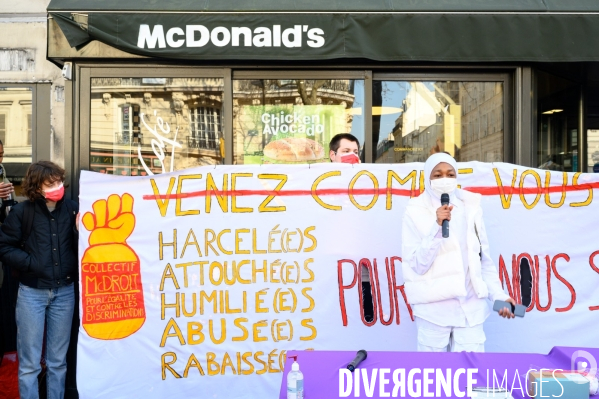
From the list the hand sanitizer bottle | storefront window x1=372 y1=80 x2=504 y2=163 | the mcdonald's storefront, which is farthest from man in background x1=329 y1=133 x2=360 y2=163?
the hand sanitizer bottle

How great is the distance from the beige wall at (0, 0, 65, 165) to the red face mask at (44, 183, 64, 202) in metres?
1.63

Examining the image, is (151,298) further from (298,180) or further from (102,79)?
(102,79)

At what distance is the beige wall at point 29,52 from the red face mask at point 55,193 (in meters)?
1.63

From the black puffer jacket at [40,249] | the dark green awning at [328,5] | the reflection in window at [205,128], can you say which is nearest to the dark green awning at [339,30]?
the dark green awning at [328,5]

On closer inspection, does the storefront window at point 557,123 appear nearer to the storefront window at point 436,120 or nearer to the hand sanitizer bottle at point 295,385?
the storefront window at point 436,120

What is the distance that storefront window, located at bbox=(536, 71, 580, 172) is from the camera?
22.1 feet

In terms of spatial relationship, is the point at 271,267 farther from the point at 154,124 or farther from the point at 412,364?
the point at 412,364

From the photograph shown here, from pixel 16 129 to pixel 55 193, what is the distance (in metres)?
2.04

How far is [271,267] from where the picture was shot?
5246 mm

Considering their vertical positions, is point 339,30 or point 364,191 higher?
point 339,30

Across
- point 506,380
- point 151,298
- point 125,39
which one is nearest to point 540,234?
point 506,380

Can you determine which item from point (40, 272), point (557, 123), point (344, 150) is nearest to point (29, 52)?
point (40, 272)

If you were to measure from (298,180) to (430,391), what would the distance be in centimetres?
272

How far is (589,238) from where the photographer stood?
17.5ft
